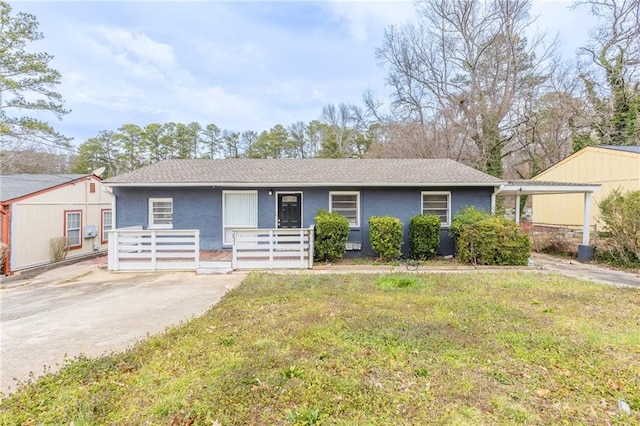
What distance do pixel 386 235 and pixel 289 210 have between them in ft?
11.1

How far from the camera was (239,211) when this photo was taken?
34.1 feet

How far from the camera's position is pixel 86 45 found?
37.3 ft

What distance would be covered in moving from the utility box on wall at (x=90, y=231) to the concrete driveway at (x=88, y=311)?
495cm

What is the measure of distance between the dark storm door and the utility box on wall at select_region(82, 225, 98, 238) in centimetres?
844

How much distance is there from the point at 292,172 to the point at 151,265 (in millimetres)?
5299

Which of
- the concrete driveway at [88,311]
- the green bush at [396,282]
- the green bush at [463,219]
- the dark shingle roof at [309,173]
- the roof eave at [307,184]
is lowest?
the concrete driveway at [88,311]

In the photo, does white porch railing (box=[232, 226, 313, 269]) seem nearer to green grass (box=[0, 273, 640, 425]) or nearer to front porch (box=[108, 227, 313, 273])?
front porch (box=[108, 227, 313, 273])

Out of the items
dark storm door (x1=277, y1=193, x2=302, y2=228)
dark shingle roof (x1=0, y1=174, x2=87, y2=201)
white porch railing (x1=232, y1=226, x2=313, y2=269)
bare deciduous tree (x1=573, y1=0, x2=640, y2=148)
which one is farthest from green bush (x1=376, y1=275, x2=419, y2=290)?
bare deciduous tree (x1=573, y1=0, x2=640, y2=148)

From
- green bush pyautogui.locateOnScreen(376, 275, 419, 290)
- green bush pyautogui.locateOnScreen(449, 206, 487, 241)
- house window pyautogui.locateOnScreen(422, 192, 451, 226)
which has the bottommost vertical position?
green bush pyautogui.locateOnScreen(376, 275, 419, 290)

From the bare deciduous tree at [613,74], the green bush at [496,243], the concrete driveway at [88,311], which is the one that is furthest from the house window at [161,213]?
the bare deciduous tree at [613,74]

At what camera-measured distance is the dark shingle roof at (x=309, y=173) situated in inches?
380

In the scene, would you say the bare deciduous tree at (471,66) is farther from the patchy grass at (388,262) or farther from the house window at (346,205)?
the house window at (346,205)

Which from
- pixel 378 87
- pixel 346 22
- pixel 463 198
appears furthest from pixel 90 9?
pixel 378 87

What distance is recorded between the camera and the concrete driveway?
3.60m
